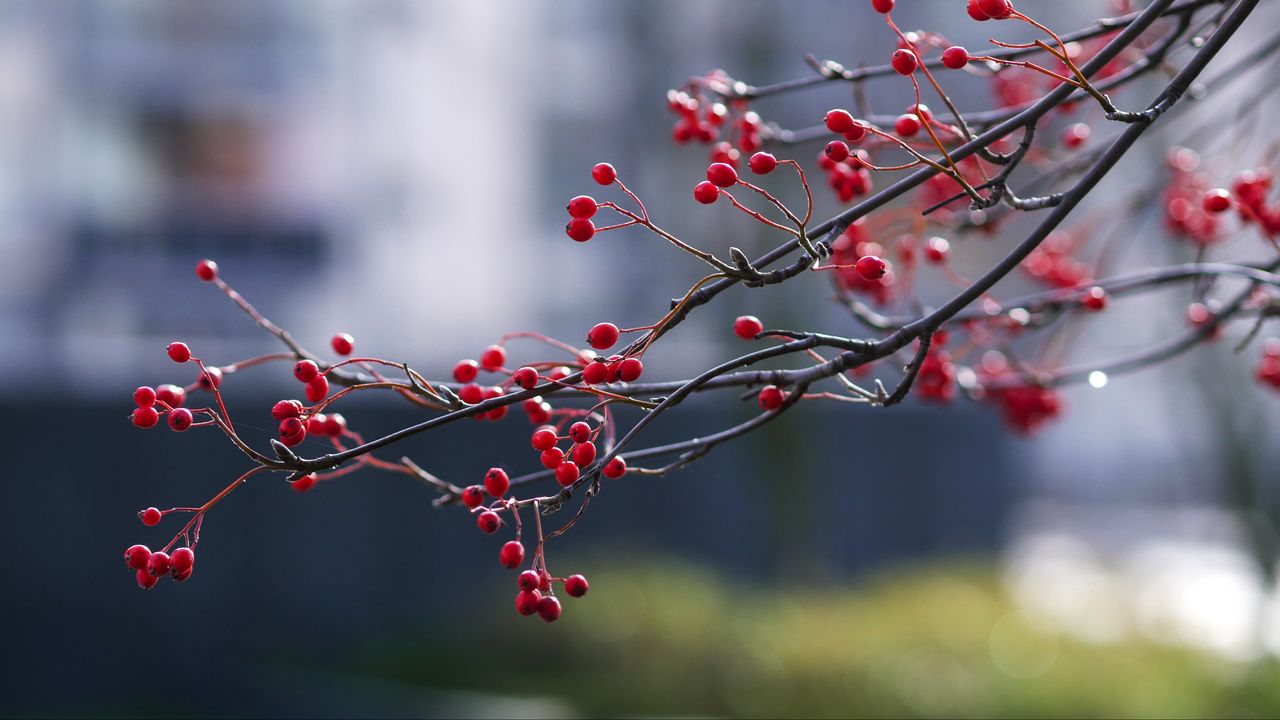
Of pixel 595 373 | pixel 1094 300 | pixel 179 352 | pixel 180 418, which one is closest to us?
pixel 595 373

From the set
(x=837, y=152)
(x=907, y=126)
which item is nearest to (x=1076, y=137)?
(x=907, y=126)

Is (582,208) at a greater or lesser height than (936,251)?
lesser

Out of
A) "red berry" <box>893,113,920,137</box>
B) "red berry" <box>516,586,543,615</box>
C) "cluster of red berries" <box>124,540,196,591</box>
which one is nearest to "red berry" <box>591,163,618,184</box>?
"red berry" <box>893,113,920,137</box>

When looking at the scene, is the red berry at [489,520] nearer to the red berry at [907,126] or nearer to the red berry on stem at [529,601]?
the red berry on stem at [529,601]

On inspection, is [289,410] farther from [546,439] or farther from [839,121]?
[839,121]

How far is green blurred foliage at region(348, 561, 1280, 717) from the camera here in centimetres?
493

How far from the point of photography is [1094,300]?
6.31 ft

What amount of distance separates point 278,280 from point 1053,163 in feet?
36.0

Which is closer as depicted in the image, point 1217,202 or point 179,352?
point 179,352

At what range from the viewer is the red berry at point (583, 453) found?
1.29 meters

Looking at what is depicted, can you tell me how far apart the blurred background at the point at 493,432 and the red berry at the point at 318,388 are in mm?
1706

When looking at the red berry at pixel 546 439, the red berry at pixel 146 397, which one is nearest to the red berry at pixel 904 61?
the red berry at pixel 546 439

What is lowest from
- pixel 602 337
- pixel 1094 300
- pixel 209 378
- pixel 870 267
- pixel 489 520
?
pixel 489 520

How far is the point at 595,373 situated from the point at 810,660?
444 cm
